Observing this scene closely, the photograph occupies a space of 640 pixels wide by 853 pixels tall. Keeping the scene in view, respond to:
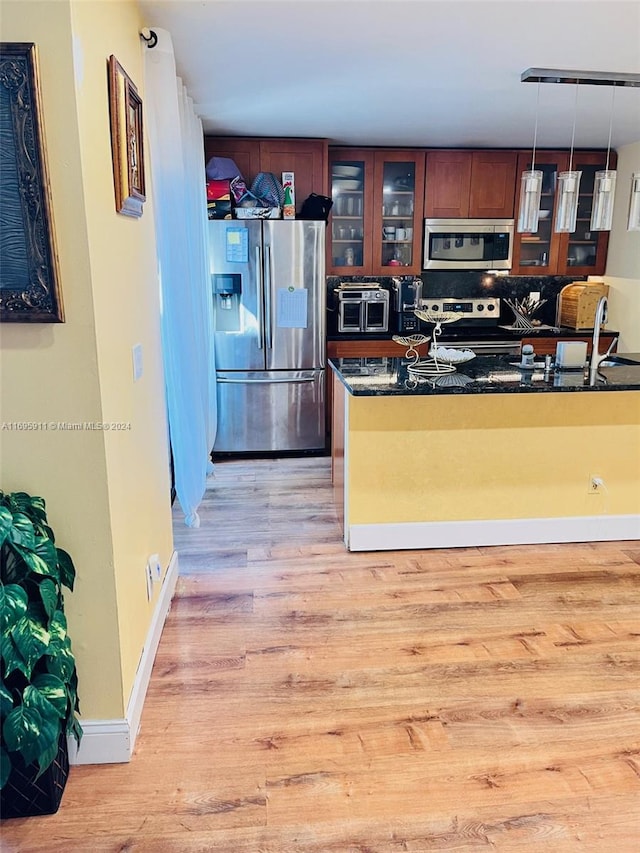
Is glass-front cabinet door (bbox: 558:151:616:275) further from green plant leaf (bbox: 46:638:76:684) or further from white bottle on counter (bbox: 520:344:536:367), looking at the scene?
green plant leaf (bbox: 46:638:76:684)

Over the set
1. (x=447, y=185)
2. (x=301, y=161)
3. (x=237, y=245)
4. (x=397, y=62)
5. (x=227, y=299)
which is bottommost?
(x=227, y=299)

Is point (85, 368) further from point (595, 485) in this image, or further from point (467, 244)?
point (467, 244)

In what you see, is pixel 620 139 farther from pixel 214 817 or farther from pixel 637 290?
pixel 214 817

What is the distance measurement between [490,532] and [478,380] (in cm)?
83

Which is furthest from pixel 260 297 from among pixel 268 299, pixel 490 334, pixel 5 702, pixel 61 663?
pixel 5 702

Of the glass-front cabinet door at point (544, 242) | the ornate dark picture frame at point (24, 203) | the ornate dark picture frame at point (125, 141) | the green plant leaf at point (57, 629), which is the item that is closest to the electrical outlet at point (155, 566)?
the green plant leaf at point (57, 629)

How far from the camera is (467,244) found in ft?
17.2

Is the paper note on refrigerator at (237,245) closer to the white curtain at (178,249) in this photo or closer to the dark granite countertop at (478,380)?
the white curtain at (178,249)

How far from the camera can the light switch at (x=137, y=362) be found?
2170 millimetres

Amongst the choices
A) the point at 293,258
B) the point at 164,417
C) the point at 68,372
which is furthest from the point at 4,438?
the point at 293,258

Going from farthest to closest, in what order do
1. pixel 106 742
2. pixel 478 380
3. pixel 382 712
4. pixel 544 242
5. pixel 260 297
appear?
pixel 544 242, pixel 260 297, pixel 478 380, pixel 382 712, pixel 106 742

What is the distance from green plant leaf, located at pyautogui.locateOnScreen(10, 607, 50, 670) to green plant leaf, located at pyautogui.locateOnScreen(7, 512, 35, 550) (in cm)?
17

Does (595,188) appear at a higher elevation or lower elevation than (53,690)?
higher

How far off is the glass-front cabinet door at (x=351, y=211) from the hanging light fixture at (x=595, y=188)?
2098 millimetres
